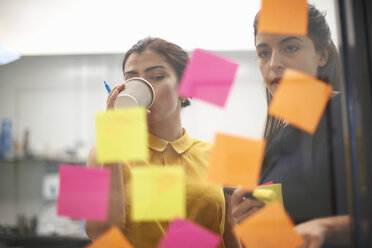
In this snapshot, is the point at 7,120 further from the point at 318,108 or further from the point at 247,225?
the point at 318,108

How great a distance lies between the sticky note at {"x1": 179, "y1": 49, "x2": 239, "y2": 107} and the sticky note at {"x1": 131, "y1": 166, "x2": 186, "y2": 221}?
22 centimetres

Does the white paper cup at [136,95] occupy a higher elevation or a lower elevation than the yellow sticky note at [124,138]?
higher

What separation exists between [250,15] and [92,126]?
1.72 ft

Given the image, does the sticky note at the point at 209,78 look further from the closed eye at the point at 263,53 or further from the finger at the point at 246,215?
the finger at the point at 246,215

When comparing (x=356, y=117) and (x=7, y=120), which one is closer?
(x=356, y=117)

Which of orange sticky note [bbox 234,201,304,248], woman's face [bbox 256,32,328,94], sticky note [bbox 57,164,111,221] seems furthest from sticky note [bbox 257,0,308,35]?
sticky note [bbox 57,164,111,221]

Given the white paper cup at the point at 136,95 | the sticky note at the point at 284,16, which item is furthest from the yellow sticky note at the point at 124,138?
the sticky note at the point at 284,16

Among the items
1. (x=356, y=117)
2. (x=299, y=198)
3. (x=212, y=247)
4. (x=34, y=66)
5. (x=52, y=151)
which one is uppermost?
(x=34, y=66)

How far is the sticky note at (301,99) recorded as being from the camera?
0.81 metres

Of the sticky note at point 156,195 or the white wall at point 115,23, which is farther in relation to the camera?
the white wall at point 115,23

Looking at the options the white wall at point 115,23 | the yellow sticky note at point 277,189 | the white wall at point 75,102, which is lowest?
the yellow sticky note at point 277,189

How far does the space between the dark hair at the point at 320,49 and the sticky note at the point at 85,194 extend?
44 centimetres

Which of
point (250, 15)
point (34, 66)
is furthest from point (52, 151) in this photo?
point (250, 15)

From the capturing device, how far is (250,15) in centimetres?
89
